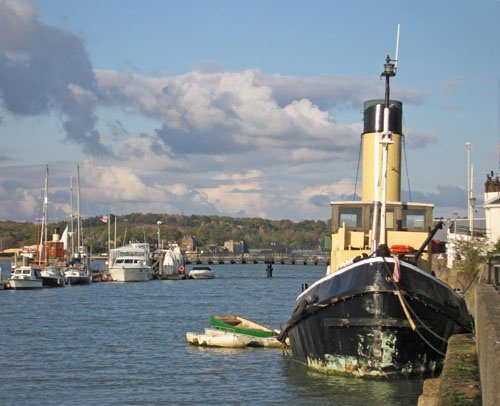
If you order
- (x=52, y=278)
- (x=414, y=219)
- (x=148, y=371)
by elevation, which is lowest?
(x=148, y=371)

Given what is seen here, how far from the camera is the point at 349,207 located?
26.0 meters

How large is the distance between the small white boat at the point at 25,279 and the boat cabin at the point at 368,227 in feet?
198

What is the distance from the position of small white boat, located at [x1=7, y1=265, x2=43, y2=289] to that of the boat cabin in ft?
198

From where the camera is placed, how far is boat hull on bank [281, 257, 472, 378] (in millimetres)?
20859

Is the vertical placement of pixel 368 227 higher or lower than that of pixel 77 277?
higher

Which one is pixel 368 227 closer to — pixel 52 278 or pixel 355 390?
pixel 355 390

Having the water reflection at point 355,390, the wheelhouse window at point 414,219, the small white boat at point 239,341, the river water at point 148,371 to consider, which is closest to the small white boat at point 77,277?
the river water at point 148,371

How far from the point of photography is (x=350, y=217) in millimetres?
26016

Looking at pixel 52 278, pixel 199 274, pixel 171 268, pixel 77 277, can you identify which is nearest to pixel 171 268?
pixel 171 268

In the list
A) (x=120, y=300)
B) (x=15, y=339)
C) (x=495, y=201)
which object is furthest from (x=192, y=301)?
(x=15, y=339)

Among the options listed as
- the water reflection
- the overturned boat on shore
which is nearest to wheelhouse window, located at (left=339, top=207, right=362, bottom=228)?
the water reflection

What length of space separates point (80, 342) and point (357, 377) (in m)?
17.3

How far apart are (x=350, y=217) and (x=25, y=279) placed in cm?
6104

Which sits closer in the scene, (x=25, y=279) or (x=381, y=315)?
(x=381, y=315)
